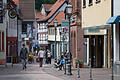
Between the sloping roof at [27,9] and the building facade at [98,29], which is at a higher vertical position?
the sloping roof at [27,9]

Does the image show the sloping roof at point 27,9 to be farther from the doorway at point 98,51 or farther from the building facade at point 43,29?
the doorway at point 98,51

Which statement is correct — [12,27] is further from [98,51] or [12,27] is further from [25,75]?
[25,75]

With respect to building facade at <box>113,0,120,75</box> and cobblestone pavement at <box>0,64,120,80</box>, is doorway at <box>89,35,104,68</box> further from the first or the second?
building facade at <box>113,0,120,75</box>

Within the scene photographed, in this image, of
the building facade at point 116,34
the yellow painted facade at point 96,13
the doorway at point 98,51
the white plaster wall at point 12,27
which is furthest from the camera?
the white plaster wall at point 12,27

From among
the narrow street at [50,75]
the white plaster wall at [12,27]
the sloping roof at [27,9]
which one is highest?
the sloping roof at [27,9]

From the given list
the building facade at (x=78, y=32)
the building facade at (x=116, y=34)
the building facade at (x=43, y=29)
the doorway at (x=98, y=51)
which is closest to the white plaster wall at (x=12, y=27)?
the doorway at (x=98, y=51)

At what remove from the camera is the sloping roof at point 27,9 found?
77.4 metres

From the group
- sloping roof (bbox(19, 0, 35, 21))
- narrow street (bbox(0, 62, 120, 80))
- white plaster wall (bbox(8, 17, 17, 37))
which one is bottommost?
narrow street (bbox(0, 62, 120, 80))

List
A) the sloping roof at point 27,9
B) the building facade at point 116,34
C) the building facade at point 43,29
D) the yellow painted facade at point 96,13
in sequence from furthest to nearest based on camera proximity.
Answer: the building facade at point 43,29, the sloping roof at point 27,9, the yellow painted facade at point 96,13, the building facade at point 116,34

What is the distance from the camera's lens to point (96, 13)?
29.4 metres

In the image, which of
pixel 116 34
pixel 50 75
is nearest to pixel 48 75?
pixel 50 75

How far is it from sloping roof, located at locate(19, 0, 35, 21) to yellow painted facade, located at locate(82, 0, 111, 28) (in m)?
45.0

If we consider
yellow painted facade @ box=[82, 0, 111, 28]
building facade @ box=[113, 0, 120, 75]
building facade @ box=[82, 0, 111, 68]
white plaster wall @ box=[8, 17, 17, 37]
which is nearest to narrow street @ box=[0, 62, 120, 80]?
building facade @ box=[113, 0, 120, 75]

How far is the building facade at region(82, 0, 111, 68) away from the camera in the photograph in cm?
2777
